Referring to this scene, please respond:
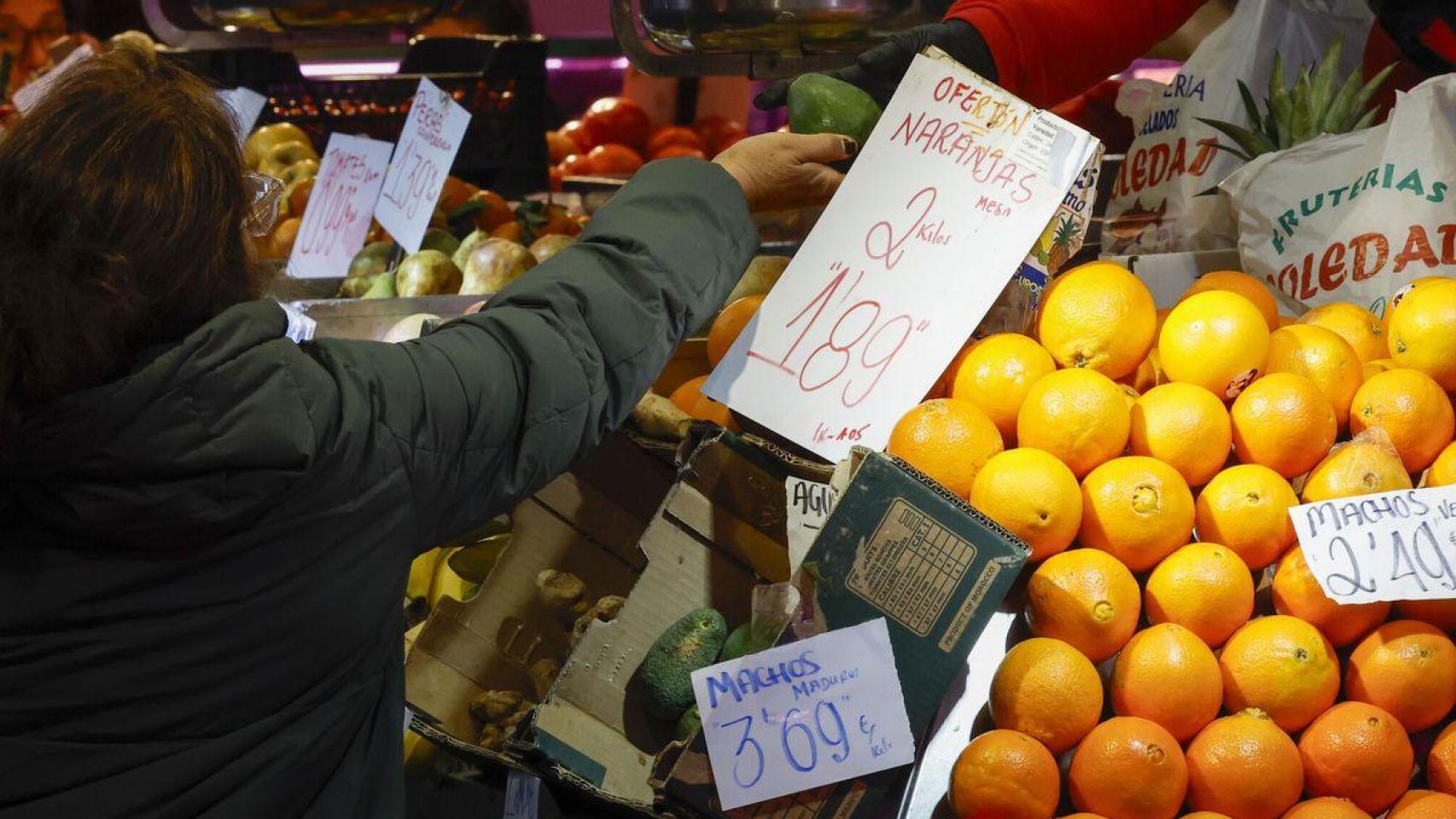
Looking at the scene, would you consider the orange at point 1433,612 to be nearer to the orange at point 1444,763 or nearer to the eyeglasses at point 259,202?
the orange at point 1444,763

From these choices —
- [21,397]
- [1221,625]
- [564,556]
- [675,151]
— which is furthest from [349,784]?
[675,151]

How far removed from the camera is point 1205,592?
1428 millimetres

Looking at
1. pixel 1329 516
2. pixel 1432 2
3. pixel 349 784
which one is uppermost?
pixel 1432 2

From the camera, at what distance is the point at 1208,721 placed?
55.2 inches

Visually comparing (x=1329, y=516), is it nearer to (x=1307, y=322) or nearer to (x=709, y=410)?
(x=1307, y=322)

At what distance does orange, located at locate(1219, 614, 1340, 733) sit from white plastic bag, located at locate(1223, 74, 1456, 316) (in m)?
0.76

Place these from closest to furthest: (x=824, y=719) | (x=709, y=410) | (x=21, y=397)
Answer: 1. (x=21, y=397)
2. (x=824, y=719)
3. (x=709, y=410)

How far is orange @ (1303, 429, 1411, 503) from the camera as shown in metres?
1.46

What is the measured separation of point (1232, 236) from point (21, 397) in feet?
6.71

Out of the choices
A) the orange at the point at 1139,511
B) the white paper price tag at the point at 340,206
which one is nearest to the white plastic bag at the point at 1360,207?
the orange at the point at 1139,511

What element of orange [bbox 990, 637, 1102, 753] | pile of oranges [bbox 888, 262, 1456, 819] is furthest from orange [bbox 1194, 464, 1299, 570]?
orange [bbox 990, 637, 1102, 753]

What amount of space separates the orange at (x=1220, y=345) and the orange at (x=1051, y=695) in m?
0.42

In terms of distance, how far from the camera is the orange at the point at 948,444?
60.7 inches

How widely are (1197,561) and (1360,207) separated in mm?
840
